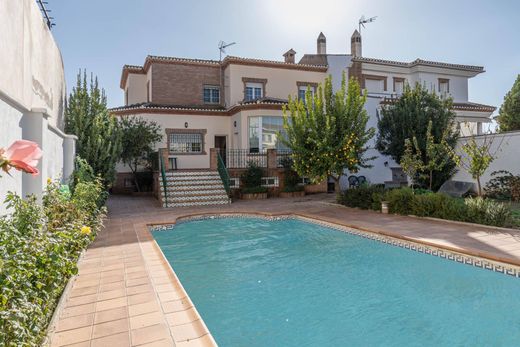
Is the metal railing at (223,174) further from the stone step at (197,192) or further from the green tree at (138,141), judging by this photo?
the green tree at (138,141)

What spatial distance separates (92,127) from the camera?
1248 centimetres

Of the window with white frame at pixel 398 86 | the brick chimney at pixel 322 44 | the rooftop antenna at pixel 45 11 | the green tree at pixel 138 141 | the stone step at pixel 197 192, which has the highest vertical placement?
the brick chimney at pixel 322 44

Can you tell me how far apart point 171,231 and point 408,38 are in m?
15.2

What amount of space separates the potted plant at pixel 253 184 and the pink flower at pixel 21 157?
15.8 meters

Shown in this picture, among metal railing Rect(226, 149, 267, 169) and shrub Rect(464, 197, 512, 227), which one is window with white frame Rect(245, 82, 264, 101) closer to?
metal railing Rect(226, 149, 267, 169)

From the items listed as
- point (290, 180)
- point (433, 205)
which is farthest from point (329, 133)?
point (290, 180)

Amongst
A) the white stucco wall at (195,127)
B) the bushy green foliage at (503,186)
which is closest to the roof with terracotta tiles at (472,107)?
the bushy green foliage at (503,186)

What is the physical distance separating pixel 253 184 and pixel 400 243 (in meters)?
10.2

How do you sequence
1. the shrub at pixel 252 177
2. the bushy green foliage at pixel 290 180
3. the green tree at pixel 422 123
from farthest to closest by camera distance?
the bushy green foliage at pixel 290 180
the shrub at pixel 252 177
the green tree at pixel 422 123

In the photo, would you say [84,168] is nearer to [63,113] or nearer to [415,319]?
[63,113]

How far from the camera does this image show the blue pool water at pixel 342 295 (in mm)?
4469

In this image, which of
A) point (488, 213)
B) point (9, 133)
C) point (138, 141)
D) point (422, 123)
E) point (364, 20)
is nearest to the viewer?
point (9, 133)

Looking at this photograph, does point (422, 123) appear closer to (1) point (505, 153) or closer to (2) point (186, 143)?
(1) point (505, 153)

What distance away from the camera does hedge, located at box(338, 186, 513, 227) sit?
31.1 feet
